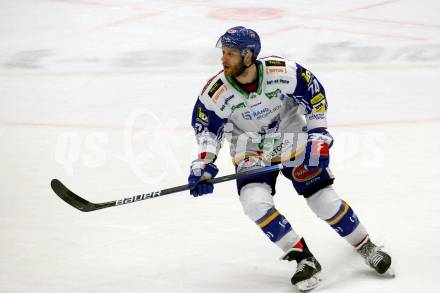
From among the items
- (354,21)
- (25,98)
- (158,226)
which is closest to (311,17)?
(354,21)

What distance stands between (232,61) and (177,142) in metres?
2.75

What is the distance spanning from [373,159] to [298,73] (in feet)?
6.87

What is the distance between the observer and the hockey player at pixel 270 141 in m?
4.27

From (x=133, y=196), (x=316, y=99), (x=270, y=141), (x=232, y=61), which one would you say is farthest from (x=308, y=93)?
(x=133, y=196)

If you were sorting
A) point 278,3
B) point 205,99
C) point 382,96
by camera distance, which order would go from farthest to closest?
1. point 278,3
2. point 382,96
3. point 205,99

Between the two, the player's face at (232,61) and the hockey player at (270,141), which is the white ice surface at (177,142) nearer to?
Answer: the hockey player at (270,141)

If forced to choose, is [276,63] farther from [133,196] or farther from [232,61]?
[133,196]

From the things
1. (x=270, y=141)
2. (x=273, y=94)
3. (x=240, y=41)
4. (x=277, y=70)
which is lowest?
(x=270, y=141)

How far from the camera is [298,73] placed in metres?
4.44

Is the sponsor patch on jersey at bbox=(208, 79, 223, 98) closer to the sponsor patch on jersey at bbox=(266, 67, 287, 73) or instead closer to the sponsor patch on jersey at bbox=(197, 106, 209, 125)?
Result: the sponsor patch on jersey at bbox=(197, 106, 209, 125)

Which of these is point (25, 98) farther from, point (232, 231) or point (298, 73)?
point (298, 73)

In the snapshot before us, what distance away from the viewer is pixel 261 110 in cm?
445

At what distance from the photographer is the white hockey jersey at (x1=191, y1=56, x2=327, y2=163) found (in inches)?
173

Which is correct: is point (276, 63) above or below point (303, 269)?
above
